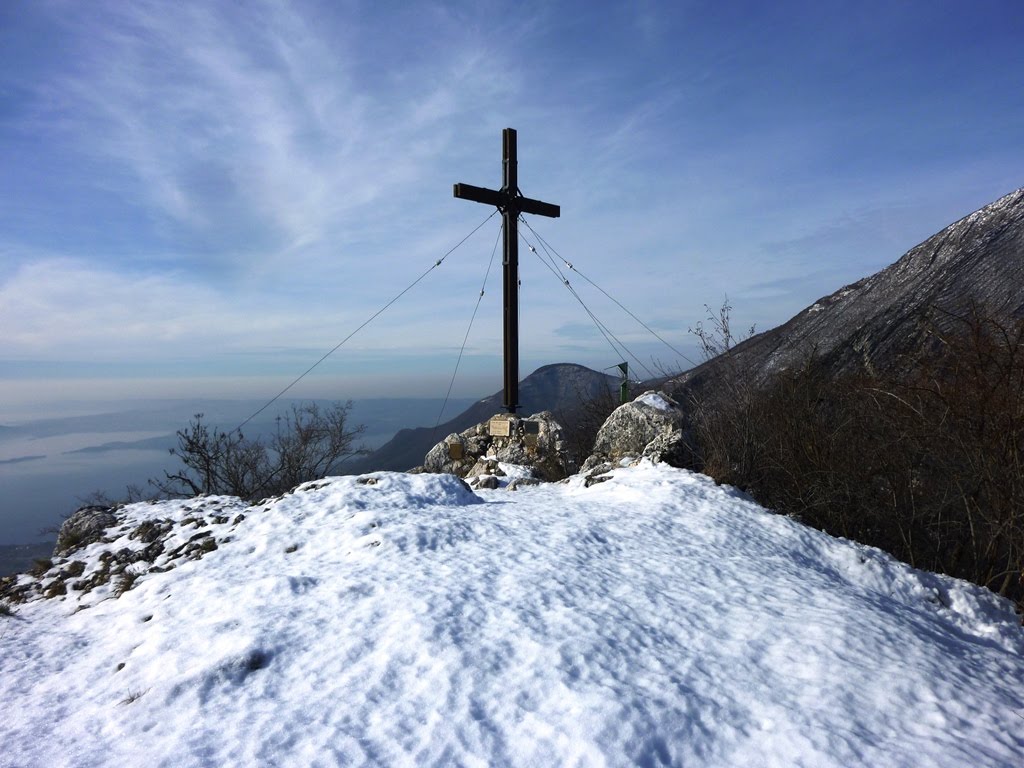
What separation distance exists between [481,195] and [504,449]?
5080 mm

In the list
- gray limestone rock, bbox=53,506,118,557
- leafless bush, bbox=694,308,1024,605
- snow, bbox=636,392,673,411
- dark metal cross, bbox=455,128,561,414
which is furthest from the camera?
dark metal cross, bbox=455,128,561,414

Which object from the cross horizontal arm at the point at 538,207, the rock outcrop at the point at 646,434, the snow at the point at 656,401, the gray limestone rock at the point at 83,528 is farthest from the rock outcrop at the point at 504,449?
the gray limestone rock at the point at 83,528

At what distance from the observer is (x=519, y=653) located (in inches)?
160

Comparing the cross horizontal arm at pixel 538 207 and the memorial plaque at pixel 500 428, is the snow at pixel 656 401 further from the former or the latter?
the cross horizontal arm at pixel 538 207

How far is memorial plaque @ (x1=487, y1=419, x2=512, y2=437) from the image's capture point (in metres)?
12.2

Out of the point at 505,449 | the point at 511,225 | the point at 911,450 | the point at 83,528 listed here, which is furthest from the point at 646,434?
the point at 83,528

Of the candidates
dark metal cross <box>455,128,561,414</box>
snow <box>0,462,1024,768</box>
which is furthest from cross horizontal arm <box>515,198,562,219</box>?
snow <box>0,462,1024,768</box>

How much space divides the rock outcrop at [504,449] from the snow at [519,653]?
423 centimetres

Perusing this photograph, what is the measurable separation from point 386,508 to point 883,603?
542cm

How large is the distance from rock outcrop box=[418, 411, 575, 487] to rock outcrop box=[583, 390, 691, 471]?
1117 millimetres

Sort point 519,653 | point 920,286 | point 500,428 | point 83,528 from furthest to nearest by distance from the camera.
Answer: point 920,286 → point 500,428 → point 83,528 → point 519,653

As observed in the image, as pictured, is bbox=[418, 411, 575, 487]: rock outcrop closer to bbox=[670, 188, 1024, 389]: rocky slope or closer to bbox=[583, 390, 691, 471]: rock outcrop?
bbox=[583, 390, 691, 471]: rock outcrop

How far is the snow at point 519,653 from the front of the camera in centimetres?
334

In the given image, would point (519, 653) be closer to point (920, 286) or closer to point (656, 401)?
point (656, 401)
